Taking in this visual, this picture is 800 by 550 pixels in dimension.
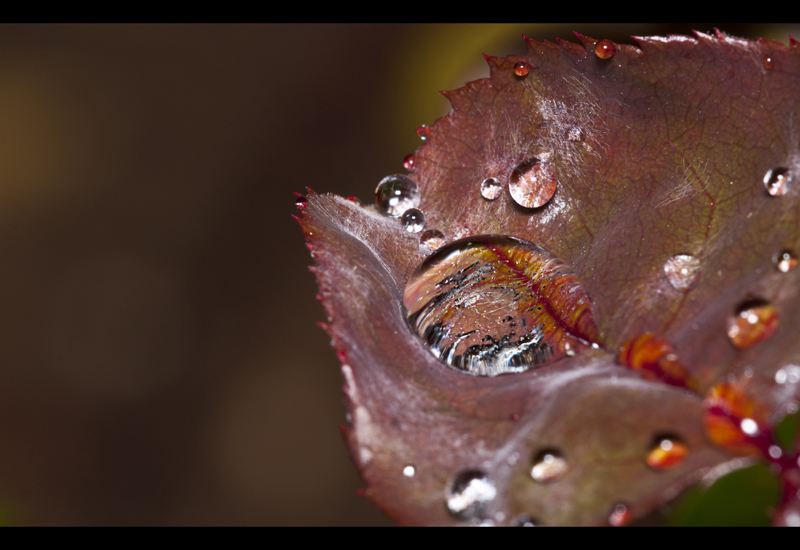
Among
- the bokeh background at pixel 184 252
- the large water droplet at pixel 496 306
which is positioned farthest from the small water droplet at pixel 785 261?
the bokeh background at pixel 184 252

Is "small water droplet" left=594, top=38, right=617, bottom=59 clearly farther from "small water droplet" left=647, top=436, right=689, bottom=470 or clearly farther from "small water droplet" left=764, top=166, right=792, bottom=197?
"small water droplet" left=647, top=436, right=689, bottom=470

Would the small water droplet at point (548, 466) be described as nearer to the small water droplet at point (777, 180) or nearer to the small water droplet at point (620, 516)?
the small water droplet at point (620, 516)

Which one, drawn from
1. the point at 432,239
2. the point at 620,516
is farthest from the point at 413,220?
the point at 620,516

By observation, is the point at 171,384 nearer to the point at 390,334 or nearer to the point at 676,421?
the point at 390,334

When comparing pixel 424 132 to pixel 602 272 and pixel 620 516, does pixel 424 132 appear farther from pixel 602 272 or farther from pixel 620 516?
pixel 620 516

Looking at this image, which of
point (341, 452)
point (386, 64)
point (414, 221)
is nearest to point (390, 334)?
point (414, 221)

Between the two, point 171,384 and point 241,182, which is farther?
point 241,182

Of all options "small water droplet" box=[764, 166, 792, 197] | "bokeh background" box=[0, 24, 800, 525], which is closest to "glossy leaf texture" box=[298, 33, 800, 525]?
"small water droplet" box=[764, 166, 792, 197]
